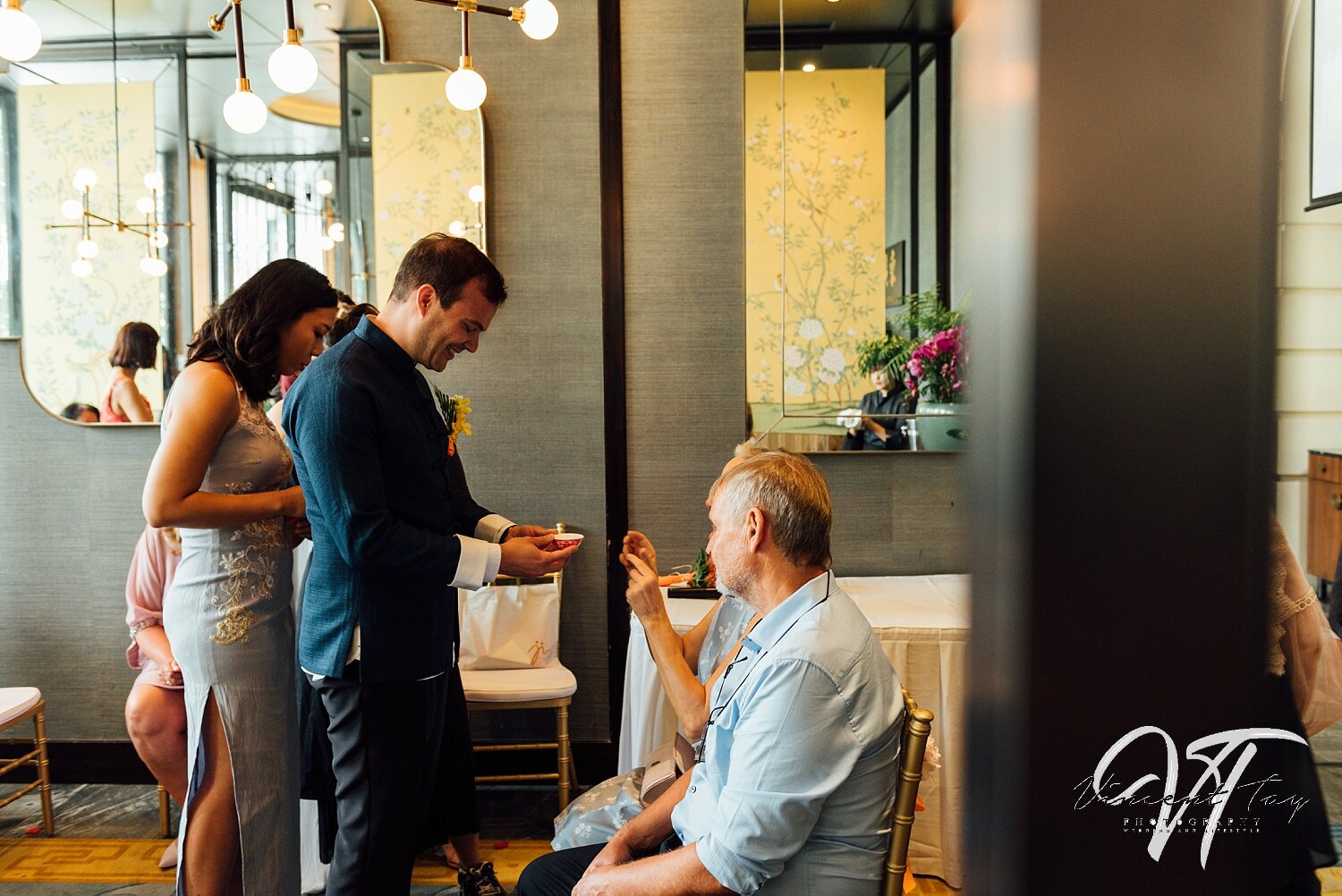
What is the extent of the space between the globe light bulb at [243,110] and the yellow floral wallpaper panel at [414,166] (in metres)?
1.21

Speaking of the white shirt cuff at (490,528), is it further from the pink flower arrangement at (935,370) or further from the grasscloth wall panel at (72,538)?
the grasscloth wall panel at (72,538)

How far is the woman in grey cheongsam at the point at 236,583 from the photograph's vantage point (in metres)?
2.06

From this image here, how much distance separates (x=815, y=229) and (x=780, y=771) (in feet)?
8.00

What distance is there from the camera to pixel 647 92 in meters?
3.39

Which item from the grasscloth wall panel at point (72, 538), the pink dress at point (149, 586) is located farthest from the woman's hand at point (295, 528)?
the grasscloth wall panel at point (72, 538)

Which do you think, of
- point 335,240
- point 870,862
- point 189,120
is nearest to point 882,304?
point 335,240

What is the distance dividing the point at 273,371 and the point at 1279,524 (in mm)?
2226

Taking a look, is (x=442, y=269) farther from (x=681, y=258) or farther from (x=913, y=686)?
(x=913, y=686)

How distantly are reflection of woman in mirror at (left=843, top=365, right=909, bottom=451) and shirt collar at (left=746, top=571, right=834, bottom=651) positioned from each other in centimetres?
197

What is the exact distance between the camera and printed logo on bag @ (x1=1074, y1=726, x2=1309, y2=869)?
25cm

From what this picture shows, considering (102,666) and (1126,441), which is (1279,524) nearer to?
(1126,441)

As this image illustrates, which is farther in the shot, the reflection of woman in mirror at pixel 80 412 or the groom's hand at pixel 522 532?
the reflection of woman in mirror at pixel 80 412

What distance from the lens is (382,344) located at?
200 cm

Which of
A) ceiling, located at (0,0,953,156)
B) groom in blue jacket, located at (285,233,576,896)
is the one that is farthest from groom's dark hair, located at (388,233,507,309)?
ceiling, located at (0,0,953,156)
